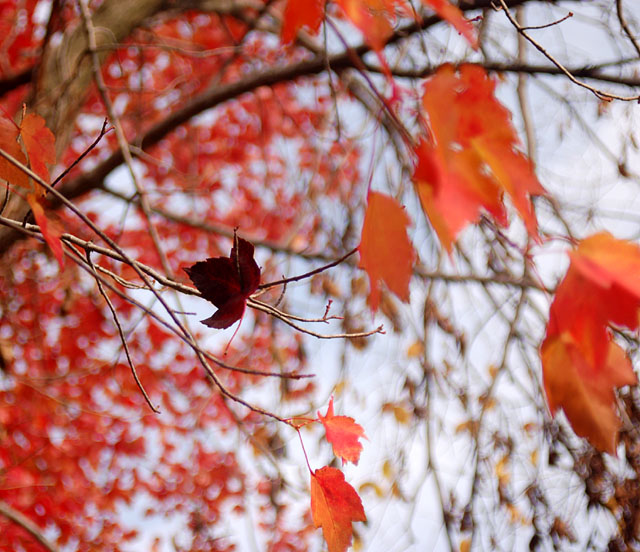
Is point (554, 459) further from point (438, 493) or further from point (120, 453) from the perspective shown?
point (120, 453)

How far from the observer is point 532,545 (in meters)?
2.17

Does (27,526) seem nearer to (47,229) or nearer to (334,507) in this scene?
(334,507)

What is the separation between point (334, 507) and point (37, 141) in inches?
31.0

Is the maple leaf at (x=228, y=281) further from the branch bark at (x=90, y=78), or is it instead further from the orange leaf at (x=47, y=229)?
the branch bark at (x=90, y=78)

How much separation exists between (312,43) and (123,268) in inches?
84.4

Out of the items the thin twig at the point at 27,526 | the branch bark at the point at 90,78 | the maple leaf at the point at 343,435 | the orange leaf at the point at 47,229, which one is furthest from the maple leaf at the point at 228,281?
the branch bark at the point at 90,78

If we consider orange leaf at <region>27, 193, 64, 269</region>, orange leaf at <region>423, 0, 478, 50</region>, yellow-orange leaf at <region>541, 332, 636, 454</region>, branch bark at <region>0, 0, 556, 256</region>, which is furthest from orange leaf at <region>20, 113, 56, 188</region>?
branch bark at <region>0, 0, 556, 256</region>

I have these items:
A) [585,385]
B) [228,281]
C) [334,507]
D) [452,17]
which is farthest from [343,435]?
[452,17]

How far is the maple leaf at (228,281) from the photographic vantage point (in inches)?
33.1

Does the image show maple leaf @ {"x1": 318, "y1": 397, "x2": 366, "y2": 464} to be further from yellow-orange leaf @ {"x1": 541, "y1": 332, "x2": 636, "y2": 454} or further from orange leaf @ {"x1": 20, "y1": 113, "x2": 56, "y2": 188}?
orange leaf @ {"x1": 20, "y1": 113, "x2": 56, "y2": 188}

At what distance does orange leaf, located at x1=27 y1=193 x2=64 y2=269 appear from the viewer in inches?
29.0

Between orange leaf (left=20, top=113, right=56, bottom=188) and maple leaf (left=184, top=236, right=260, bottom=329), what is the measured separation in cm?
35

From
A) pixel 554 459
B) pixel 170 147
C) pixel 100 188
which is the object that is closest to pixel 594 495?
pixel 554 459

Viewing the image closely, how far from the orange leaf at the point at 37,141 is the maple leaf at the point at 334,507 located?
697 mm
